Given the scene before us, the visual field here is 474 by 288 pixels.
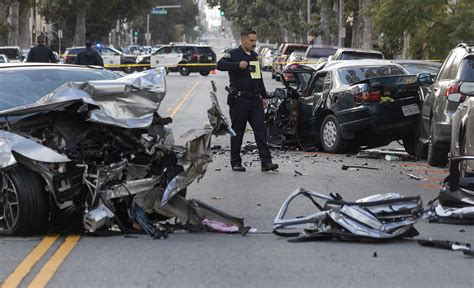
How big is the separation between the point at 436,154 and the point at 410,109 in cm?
185

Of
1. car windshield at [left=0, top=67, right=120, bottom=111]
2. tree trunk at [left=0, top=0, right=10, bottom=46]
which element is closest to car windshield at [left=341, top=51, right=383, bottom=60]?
car windshield at [left=0, top=67, right=120, bottom=111]

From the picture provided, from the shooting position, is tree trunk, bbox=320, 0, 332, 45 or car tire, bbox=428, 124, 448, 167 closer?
car tire, bbox=428, 124, 448, 167

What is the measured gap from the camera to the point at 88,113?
7562 millimetres

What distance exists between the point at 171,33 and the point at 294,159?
109 metres

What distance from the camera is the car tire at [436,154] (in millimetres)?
11920

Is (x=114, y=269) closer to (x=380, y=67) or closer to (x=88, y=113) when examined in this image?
(x=88, y=113)

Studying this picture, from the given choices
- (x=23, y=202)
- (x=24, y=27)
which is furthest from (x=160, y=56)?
(x=23, y=202)

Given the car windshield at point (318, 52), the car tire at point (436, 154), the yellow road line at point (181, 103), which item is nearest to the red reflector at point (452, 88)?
the car tire at point (436, 154)

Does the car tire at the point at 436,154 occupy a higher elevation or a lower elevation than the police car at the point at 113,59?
lower

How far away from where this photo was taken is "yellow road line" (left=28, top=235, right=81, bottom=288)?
6215 mm

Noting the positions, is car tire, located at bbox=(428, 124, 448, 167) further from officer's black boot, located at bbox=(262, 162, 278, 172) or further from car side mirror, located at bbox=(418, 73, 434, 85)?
officer's black boot, located at bbox=(262, 162, 278, 172)

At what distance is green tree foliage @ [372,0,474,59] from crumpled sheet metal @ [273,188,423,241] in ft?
47.8

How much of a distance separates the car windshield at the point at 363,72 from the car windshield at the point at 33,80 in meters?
6.18

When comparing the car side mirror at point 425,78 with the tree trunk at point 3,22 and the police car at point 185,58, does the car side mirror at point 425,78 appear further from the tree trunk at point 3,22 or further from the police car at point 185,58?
the tree trunk at point 3,22
